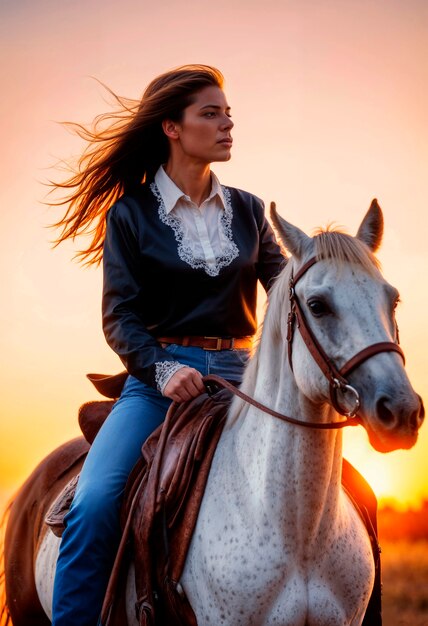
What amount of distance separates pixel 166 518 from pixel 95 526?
36 centimetres

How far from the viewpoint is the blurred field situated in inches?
377

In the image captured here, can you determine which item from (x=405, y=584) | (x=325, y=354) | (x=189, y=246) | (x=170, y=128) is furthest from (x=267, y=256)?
(x=405, y=584)

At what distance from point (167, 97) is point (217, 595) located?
9.10 feet

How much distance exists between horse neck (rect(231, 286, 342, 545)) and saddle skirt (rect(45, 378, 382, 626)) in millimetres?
292

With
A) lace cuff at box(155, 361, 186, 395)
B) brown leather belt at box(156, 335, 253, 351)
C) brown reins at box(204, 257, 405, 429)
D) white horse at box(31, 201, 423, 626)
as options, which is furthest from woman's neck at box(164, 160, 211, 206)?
brown reins at box(204, 257, 405, 429)

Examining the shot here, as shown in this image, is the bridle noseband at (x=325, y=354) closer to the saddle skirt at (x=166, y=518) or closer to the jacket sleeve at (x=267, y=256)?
the saddle skirt at (x=166, y=518)

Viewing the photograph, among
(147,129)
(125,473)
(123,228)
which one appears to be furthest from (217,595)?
(147,129)

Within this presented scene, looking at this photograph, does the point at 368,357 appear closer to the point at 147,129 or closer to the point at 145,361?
the point at 145,361

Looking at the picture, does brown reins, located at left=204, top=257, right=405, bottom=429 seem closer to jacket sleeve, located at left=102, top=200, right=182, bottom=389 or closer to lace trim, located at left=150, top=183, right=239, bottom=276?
jacket sleeve, located at left=102, top=200, right=182, bottom=389

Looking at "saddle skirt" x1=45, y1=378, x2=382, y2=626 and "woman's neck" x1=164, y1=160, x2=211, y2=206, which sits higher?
"woman's neck" x1=164, y1=160, x2=211, y2=206

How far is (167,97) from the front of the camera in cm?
473

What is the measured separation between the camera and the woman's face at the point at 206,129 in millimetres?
4590

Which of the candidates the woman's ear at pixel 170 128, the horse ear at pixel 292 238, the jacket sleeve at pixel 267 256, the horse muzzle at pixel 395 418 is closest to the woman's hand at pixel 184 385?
the horse ear at pixel 292 238

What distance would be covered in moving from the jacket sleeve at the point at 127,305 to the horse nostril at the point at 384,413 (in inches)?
51.3
